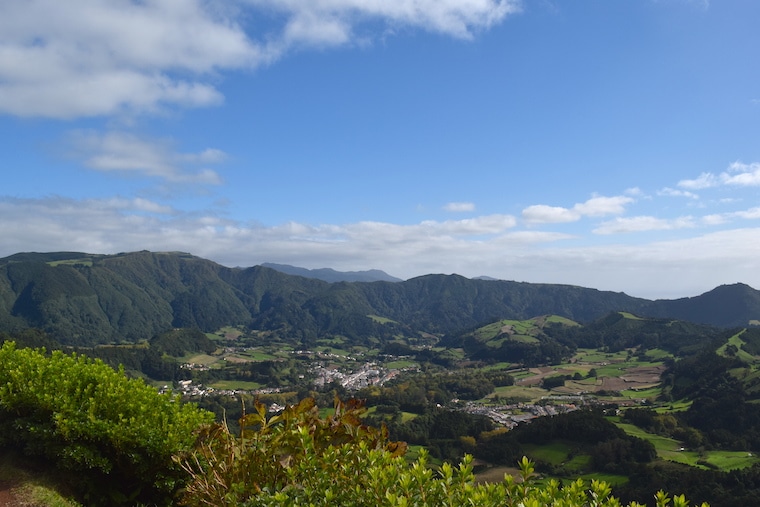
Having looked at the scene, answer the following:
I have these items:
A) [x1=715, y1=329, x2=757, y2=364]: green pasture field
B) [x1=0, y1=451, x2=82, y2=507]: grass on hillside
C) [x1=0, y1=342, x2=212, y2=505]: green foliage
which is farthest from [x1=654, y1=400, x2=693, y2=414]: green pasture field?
[x1=0, y1=451, x2=82, y2=507]: grass on hillside

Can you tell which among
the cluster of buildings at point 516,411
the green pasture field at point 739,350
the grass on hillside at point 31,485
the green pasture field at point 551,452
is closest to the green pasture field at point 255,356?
the cluster of buildings at point 516,411

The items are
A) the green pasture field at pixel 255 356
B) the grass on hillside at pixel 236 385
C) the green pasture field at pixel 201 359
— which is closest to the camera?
the grass on hillside at pixel 236 385

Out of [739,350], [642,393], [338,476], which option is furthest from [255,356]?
[338,476]

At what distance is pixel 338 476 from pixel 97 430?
6328mm

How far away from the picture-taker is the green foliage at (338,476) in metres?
4.93

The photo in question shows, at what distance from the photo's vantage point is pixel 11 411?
966 cm

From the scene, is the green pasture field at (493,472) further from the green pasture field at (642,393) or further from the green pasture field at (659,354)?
the green pasture field at (659,354)

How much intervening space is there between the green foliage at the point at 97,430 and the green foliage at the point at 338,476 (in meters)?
2.85

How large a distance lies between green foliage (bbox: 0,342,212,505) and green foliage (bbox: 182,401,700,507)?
9.35 feet

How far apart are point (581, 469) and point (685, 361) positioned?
8945cm

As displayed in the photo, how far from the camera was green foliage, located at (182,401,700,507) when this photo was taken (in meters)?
4.93

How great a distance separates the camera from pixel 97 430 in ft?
→ 29.6

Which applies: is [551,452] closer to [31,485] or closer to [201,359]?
[31,485]

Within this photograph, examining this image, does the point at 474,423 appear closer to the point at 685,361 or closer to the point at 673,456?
the point at 673,456
